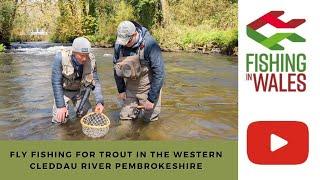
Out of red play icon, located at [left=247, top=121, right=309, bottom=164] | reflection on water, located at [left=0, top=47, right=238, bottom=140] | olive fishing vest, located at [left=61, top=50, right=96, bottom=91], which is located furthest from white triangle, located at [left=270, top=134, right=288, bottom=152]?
olive fishing vest, located at [left=61, top=50, right=96, bottom=91]

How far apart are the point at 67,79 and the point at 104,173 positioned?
1.63 metres

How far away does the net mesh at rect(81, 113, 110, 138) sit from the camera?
4250mm

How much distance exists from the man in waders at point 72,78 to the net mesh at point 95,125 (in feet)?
0.27

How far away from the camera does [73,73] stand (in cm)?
460

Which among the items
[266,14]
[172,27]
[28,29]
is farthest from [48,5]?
[266,14]

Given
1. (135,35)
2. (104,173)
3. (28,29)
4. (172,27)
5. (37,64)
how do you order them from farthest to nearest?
(28,29)
(172,27)
(37,64)
(135,35)
(104,173)

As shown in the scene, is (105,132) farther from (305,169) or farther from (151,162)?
(305,169)

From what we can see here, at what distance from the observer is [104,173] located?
3223 millimetres

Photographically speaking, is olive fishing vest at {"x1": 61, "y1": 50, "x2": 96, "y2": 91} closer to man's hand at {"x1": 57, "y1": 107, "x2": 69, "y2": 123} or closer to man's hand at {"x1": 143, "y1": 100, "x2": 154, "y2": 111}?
man's hand at {"x1": 57, "y1": 107, "x2": 69, "y2": 123}

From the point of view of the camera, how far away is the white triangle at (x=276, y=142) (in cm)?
323

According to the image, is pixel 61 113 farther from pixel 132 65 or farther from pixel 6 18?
pixel 6 18

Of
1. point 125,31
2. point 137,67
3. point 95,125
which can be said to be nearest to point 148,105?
point 137,67

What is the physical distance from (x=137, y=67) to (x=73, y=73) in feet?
1.95

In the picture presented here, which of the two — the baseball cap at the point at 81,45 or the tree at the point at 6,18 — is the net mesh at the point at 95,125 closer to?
the baseball cap at the point at 81,45
